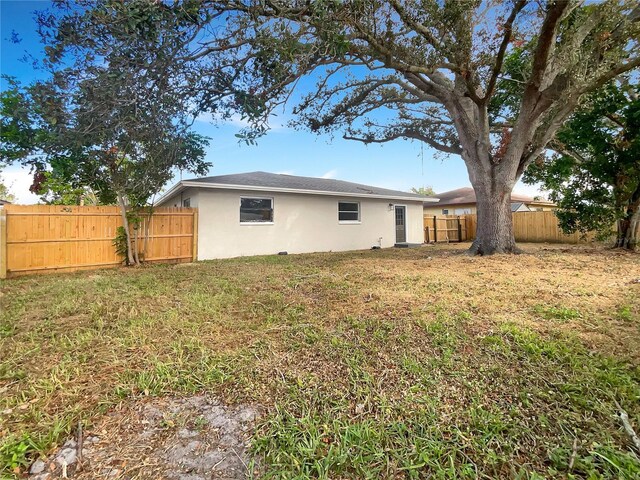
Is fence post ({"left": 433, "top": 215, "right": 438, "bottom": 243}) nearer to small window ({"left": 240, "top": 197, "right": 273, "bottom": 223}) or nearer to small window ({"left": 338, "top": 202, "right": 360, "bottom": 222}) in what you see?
small window ({"left": 338, "top": 202, "right": 360, "bottom": 222})

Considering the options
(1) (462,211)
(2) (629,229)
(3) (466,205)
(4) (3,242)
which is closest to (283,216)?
(4) (3,242)

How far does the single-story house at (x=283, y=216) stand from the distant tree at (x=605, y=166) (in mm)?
6518

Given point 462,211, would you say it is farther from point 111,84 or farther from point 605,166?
point 111,84

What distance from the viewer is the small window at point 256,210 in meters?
11.0

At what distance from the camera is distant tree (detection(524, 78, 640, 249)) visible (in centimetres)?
888

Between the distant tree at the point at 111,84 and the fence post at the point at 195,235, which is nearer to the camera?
the distant tree at the point at 111,84

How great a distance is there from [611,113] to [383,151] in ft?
23.7

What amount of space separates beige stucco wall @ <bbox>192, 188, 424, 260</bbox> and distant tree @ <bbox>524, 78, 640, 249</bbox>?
22.3 feet

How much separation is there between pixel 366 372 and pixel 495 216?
7.94 metres

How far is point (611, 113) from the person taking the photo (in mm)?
9086

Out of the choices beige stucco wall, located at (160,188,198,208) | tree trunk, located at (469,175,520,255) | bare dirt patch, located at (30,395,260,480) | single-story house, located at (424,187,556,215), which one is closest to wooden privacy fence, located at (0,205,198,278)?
beige stucco wall, located at (160,188,198,208)

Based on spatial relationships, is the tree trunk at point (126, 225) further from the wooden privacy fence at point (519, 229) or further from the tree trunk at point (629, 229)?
the tree trunk at point (629, 229)

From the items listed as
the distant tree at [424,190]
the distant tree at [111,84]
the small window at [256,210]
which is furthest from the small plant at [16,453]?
the distant tree at [424,190]

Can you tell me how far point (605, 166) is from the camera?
9.36 m
